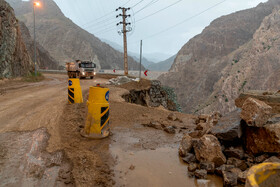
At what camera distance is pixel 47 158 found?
10.8 feet

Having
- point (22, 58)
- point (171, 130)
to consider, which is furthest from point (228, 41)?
point (171, 130)

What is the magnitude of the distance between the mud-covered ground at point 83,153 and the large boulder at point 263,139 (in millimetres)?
1103

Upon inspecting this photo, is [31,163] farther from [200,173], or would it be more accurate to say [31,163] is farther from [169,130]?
[169,130]

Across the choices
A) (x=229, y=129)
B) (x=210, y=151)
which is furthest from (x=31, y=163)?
(x=229, y=129)

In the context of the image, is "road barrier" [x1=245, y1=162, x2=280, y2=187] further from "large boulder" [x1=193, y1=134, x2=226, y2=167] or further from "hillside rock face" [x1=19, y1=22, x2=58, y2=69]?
"hillside rock face" [x1=19, y1=22, x2=58, y2=69]

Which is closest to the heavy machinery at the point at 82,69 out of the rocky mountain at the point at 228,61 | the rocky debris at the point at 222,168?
the rocky debris at the point at 222,168

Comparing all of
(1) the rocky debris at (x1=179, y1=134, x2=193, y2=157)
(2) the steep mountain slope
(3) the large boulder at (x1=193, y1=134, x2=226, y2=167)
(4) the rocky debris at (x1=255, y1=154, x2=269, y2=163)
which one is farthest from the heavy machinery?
(2) the steep mountain slope

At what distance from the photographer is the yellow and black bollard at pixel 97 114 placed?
4340 millimetres

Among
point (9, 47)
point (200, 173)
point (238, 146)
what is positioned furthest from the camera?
point (9, 47)

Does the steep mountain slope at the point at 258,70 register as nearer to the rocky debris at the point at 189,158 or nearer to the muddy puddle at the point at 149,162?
the muddy puddle at the point at 149,162

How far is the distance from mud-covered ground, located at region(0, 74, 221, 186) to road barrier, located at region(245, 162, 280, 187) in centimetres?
144

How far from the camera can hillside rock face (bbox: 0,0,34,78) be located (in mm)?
16938

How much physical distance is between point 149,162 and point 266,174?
2184 mm

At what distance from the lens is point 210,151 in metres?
3.32
